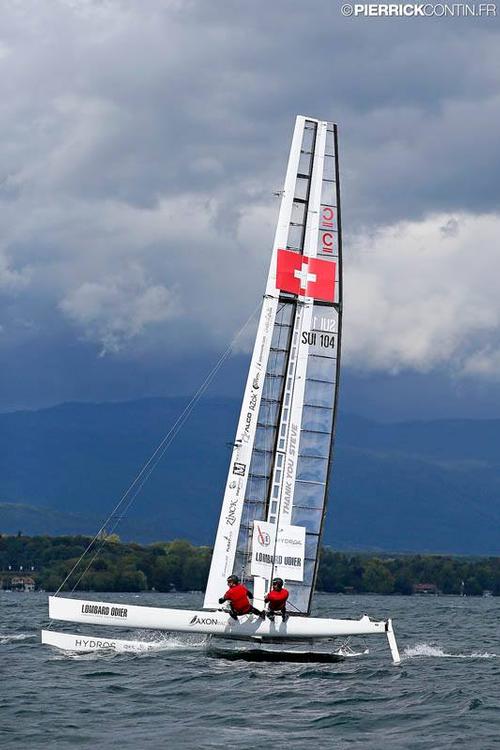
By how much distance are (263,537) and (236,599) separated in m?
2.94

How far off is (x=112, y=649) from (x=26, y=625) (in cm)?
2508

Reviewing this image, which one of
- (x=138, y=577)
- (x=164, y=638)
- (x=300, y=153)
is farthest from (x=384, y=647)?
(x=138, y=577)

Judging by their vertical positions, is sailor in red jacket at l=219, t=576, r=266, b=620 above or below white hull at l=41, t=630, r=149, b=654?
above

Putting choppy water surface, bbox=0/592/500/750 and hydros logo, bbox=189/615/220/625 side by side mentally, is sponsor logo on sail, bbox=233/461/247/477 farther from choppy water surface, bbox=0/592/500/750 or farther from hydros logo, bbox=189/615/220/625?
choppy water surface, bbox=0/592/500/750

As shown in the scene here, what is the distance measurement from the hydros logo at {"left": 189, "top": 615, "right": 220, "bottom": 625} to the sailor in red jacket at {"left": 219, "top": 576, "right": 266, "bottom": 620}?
1.57 feet

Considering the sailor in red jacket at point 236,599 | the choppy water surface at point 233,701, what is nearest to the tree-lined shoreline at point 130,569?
the choppy water surface at point 233,701

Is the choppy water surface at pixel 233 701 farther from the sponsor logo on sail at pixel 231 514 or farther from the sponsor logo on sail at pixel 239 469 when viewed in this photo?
the sponsor logo on sail at pixel 239 469

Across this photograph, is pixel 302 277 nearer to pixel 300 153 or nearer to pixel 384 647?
pixel 300 153

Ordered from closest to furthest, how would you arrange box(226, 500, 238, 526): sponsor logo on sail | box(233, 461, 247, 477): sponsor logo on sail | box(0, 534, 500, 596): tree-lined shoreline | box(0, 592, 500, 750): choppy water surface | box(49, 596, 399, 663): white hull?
box(0, 592, 500, 750): choppy water surface < box(49, 596, 399, 663): white hull < box(226, 500, 238, 526): sponsor logo on sail < box(233, 461, 247, 477): sponsor logo on sail < box(0, 534, 500, 596): tree-lined shoreline

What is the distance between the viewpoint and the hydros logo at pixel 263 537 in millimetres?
40281

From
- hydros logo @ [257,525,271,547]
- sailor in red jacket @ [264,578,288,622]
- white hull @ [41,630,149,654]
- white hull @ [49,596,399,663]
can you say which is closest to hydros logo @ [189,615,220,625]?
white hull @ [49,596,399,663]

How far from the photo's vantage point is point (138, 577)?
156 meters

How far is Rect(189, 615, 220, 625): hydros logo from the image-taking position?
37.7m

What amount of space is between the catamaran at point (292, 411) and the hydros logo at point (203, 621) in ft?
5.25
